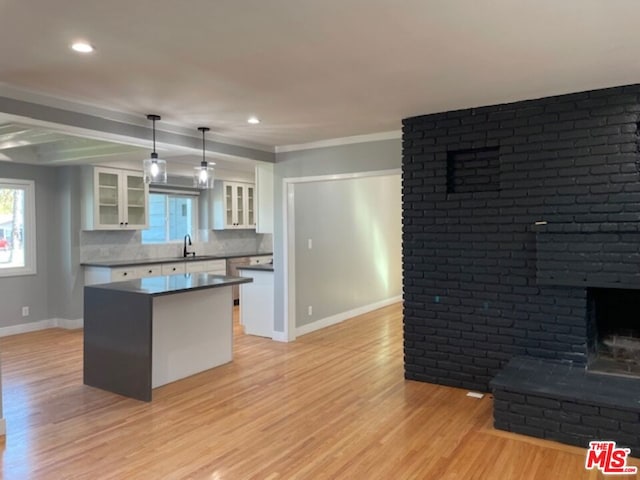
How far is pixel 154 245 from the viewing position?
7.49 meters

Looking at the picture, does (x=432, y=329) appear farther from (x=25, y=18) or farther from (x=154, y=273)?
(x=154, y=273)

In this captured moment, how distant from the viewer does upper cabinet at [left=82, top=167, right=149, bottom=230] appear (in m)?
6.33

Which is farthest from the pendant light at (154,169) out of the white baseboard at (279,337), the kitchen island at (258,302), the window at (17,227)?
the window at (17,227)

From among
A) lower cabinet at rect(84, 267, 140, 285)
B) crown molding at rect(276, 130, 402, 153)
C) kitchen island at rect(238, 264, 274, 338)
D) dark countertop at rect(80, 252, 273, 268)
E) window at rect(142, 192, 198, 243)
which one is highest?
crown molding at rect(276, 130, 402, 153)

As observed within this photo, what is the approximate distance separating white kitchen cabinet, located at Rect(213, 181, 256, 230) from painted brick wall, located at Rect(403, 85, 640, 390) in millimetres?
4405

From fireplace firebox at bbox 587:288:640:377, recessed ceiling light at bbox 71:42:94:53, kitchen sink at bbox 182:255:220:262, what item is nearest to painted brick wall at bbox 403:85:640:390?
fireplace firebox at bbox 587:288:640:377

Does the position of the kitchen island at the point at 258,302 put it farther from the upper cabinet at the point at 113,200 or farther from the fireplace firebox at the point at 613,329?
the fireplace firebox at the point at 613,329

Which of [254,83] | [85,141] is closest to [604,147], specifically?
[254,83]

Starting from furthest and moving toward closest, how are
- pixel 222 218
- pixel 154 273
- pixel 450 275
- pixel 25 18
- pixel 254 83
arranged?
pixel 222 218 → pixel 154 273 → pixel 450 275 → pixel 254 83 → pixel 25 18

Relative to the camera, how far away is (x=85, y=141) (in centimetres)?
518

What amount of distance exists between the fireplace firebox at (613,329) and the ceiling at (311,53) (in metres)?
1.58

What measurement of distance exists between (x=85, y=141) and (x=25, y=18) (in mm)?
3237

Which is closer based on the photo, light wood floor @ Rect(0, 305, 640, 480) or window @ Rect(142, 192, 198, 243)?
light wood floor @ Rect(0, 305, 640, 480)

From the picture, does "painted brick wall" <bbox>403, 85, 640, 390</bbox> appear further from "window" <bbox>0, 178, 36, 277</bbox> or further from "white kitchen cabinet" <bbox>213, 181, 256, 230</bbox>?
"window" <bbox>0, 178, 36, 277</bbox>
